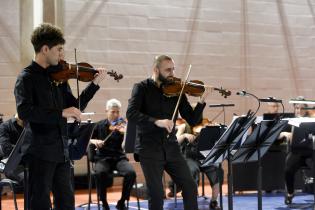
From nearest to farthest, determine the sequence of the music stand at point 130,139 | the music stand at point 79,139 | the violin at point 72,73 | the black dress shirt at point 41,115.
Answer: the black dress shirt at point 41,115, the violin at point 72,73, the music stand at point 79,139, the music stand at point 130,139

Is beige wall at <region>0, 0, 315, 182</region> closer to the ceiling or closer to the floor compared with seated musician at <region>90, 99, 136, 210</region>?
closer to the ceiling

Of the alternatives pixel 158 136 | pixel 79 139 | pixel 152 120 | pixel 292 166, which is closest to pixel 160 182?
pixel 158 136

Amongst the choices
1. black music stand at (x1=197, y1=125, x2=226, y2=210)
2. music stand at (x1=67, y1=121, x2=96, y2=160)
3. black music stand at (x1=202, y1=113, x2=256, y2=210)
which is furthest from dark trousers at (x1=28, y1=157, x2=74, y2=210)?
black music stand at (x1=197, y1=125, x2=226, y2=210)

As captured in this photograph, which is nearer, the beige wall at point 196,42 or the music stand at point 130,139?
the music stand at point 130,139

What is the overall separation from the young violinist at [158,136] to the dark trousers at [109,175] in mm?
2229

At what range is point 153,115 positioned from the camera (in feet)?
15.9

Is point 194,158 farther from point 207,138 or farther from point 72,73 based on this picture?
point 72,73

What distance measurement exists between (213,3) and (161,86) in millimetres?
5336

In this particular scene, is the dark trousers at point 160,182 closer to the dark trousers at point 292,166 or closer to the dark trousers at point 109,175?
the dark trousers at point 109,175

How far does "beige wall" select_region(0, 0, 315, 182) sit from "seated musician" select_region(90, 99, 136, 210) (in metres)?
1.53

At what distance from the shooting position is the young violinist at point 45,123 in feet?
11.9

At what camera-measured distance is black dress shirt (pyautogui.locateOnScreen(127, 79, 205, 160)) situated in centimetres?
473

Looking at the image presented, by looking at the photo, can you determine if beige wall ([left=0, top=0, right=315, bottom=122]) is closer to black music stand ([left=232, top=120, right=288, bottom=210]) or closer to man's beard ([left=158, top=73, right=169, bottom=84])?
man's beard ([left=158, top=73, right=169, bottom=84])

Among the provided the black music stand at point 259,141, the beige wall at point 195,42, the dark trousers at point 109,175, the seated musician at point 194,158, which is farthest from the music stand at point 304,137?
the beige wall at point 195,42
